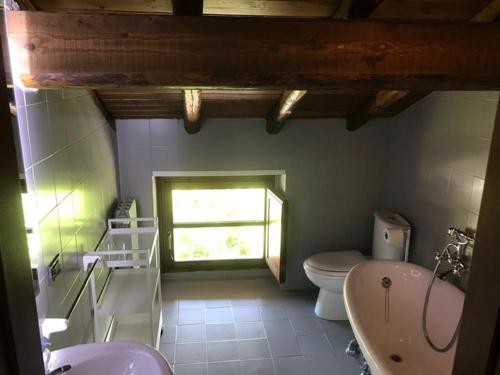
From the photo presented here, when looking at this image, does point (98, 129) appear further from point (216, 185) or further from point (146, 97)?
point (216, 185)

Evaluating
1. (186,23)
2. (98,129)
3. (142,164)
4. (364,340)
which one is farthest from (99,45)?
(142,164)

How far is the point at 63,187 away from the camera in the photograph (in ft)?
6.07

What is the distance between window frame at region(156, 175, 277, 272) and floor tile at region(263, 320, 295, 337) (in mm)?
828

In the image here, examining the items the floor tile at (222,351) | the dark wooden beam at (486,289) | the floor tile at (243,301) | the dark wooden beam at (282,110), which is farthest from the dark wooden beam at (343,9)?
the floor tile at (243,301)

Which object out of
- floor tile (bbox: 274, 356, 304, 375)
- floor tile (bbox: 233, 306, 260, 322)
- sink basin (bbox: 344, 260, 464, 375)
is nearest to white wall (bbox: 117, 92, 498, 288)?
sink basin (bbox: 344, 260, 464, 375)

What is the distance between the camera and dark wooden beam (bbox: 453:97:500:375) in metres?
0.67

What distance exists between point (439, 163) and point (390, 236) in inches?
25.7

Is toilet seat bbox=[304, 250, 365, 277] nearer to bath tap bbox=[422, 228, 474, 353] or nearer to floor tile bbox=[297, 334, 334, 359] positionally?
floor tile bbox=[297, 334, 334, 359]

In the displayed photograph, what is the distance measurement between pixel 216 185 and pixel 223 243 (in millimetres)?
631

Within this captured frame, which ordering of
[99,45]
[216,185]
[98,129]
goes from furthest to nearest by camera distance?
[216,185]
[98,129]
[99,45]

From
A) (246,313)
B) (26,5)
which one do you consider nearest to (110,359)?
(26,5)

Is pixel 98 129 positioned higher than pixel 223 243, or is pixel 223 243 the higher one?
pixel 98 129

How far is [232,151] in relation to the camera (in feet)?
10.9

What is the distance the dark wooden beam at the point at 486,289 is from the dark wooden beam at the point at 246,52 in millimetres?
692
